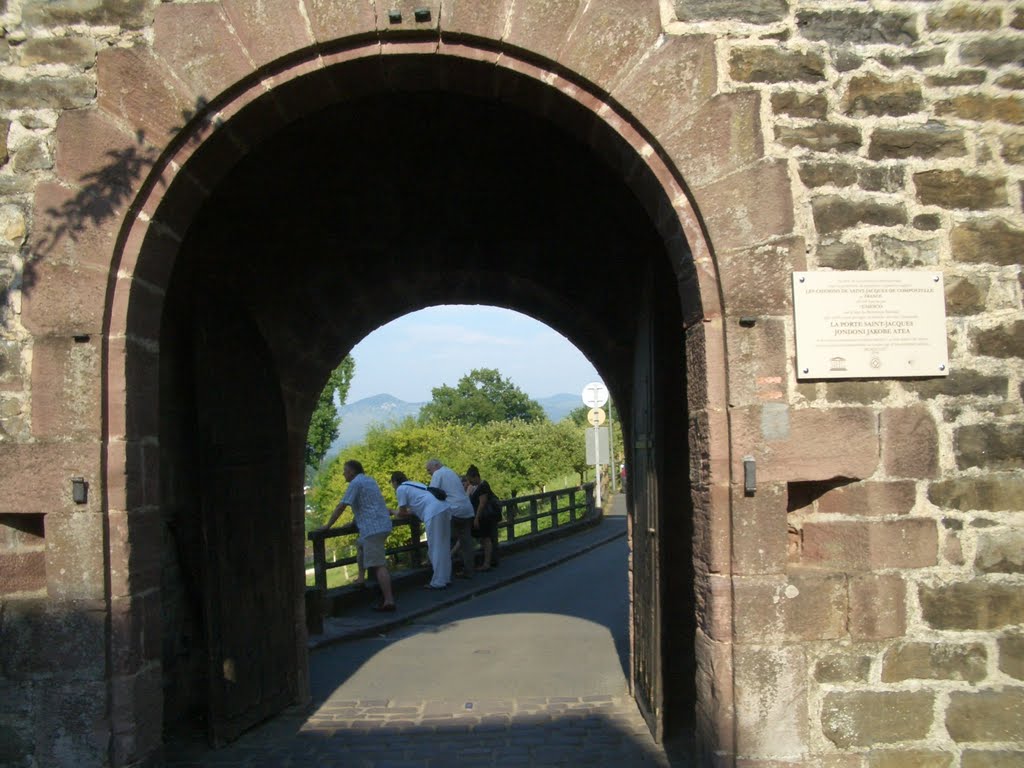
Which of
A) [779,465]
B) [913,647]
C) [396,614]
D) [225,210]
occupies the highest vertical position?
[225,210]

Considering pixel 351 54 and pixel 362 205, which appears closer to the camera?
pixel 351 54

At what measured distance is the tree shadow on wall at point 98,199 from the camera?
3.29 meters

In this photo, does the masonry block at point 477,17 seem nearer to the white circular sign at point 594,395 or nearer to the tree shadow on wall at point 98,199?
the tree shadow on wall at point 98,199

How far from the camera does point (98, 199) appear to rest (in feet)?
10.9

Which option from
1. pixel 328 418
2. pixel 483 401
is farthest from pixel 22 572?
pixel 483 401

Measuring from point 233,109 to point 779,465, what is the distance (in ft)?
7.82

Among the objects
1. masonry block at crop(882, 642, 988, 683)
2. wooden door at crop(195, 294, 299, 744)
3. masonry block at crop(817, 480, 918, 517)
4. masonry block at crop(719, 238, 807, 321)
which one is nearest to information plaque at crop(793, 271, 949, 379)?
masonry block at crop(719, 238, 807, 321)

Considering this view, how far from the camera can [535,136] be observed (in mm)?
5102

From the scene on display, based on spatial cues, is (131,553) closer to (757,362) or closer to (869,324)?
(757,362)

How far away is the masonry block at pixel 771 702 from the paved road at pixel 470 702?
1.48m

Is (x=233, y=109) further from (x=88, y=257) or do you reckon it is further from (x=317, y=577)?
(x=317, y=577)

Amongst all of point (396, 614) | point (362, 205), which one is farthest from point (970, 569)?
point (396, 614)

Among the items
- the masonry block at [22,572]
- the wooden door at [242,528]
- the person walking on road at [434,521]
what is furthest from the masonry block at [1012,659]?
the person walking on road at [434,521]

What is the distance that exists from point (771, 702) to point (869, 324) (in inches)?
54.2
